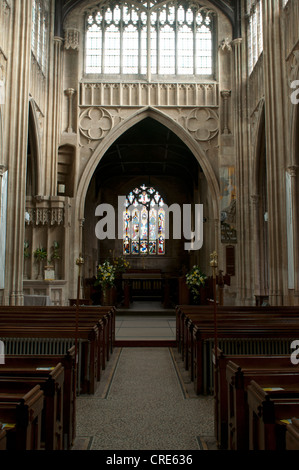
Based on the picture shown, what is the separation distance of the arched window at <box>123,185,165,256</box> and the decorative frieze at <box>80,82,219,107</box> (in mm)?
9062

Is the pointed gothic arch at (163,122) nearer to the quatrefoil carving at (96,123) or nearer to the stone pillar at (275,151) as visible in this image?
the quatrefoil carving at (96,123)

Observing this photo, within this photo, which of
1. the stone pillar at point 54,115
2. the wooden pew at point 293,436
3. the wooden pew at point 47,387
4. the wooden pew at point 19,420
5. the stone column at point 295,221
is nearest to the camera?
the wooden pew at point 293,436

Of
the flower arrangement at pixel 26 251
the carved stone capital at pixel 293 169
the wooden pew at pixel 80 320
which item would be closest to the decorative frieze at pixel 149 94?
the flower arrangement at pixel 26 251

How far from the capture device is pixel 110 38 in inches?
631

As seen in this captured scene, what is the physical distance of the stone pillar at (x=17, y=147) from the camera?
10.2 meters

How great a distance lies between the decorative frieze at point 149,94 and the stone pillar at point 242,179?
1.00 metres

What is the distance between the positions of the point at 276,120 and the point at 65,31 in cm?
899

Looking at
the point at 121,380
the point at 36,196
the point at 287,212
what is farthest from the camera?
the point at 36,196

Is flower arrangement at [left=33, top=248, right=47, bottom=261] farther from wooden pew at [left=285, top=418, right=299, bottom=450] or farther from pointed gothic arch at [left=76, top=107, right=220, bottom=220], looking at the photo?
wooden pew at [left=285, top=418, right=299, bottom=450]

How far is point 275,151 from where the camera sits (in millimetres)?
10383

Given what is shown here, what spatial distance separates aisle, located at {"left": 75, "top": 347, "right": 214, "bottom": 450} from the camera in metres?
3.21

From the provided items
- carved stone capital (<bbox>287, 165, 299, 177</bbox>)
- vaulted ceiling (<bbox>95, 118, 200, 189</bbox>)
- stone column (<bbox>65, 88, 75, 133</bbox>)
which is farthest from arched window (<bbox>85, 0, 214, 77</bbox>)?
carved stone capital (<bbox>287, 165, 299, 177</bbox>)

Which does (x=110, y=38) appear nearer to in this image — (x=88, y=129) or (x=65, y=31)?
(x=65, y=31)

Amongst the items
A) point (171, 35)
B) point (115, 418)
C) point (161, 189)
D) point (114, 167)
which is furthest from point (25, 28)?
point (161, 189)
